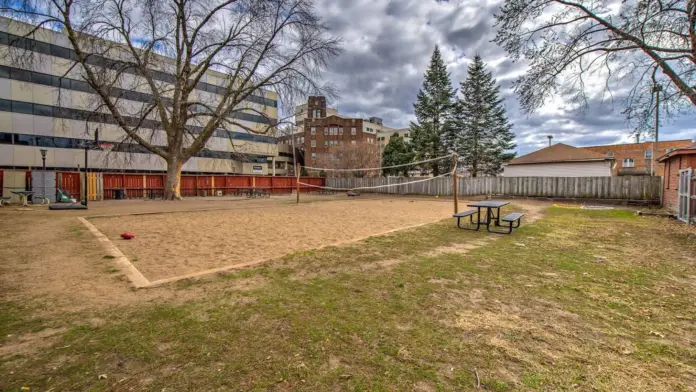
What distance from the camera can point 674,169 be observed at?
1312 cm

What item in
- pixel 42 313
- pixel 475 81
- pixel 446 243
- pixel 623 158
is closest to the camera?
pixel 42 313

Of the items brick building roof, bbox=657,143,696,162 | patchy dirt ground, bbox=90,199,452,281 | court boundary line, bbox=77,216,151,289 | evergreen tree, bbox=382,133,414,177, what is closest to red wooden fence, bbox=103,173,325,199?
evergreen tree, bbox=382,133,414,177

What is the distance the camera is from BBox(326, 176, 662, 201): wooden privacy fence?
18.1 m

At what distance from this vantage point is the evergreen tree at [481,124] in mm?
32125

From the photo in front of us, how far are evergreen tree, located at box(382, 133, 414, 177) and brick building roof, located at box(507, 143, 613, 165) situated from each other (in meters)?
10.6

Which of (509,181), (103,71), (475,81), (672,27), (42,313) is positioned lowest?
(42,313)

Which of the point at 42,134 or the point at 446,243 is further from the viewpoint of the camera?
the point at 42,134

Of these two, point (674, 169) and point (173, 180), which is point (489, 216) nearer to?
point (674, 169)

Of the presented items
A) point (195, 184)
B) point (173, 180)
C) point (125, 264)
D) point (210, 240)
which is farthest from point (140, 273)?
point (195, 184)

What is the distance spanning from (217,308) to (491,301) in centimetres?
300

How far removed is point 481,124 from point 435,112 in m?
5.04

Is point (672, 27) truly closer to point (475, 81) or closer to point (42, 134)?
point (475, 81)

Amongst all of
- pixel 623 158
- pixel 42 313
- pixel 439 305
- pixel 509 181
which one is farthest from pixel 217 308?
pixel 623 158

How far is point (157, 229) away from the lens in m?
8.51
